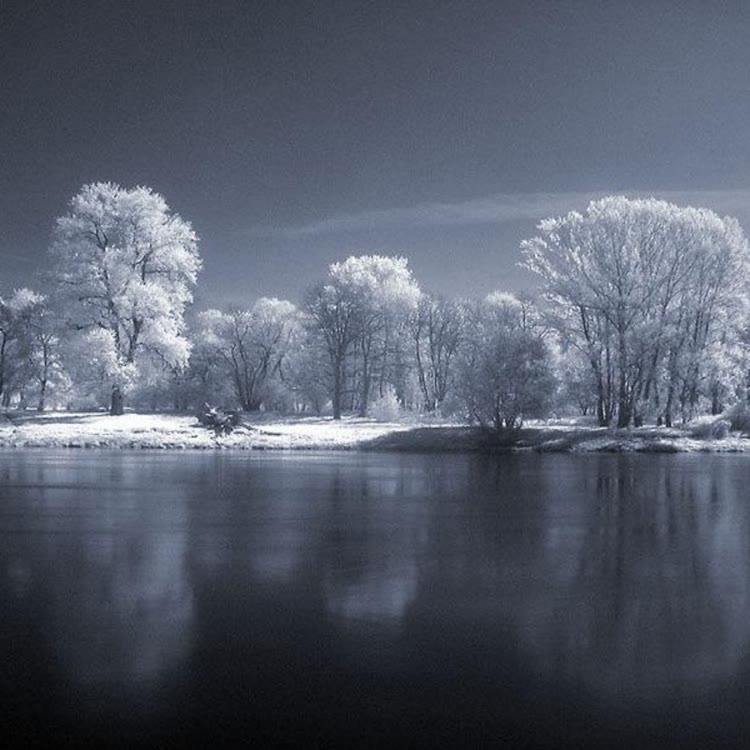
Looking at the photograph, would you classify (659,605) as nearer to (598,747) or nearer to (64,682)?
(598,747)

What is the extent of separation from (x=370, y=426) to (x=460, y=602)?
40692mm

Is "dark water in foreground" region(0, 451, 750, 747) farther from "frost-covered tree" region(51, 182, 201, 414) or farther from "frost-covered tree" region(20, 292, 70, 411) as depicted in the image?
"frost-covered tree" region(20, 292, 70, 411)

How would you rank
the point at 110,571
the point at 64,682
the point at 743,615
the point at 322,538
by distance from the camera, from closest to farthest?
the point at 64,682
the point at 743,615
the point at 110,571
the point at 322,538

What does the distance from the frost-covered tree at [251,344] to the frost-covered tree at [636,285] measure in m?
34.6

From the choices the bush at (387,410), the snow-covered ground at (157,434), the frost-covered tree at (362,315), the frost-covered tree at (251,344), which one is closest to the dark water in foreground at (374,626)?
the snow-covered ground at (157,434)

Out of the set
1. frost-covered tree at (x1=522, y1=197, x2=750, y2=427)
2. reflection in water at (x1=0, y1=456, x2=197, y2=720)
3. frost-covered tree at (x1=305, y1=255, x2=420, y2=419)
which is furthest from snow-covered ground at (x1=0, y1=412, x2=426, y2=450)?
reflection in water at (x1=0, y1=456, x2=197, y2=720)

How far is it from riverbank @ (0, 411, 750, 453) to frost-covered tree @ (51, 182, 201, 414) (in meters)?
4.03

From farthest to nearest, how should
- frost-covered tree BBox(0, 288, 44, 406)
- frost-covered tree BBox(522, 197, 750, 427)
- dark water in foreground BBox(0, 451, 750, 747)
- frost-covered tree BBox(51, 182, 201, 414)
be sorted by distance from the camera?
frost-covered tree BBox(0, 288, 44, 406) < frost-covered tree BBox(51, 182, 201, 414) < frost-covered tree BBox(522, 197, 750, 427) < dark water in foreground BBox(0, 451, 750, 747)

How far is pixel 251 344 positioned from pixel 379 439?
33.8 m

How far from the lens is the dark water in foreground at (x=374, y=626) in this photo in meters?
4.84

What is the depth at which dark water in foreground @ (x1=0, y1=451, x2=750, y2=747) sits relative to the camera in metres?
4.84

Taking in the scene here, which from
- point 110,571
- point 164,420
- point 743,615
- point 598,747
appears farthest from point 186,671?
point 164,420

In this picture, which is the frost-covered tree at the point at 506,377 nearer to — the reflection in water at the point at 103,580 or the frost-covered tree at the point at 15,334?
the reflection in water at the point at 103,580

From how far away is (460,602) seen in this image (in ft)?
25.2
